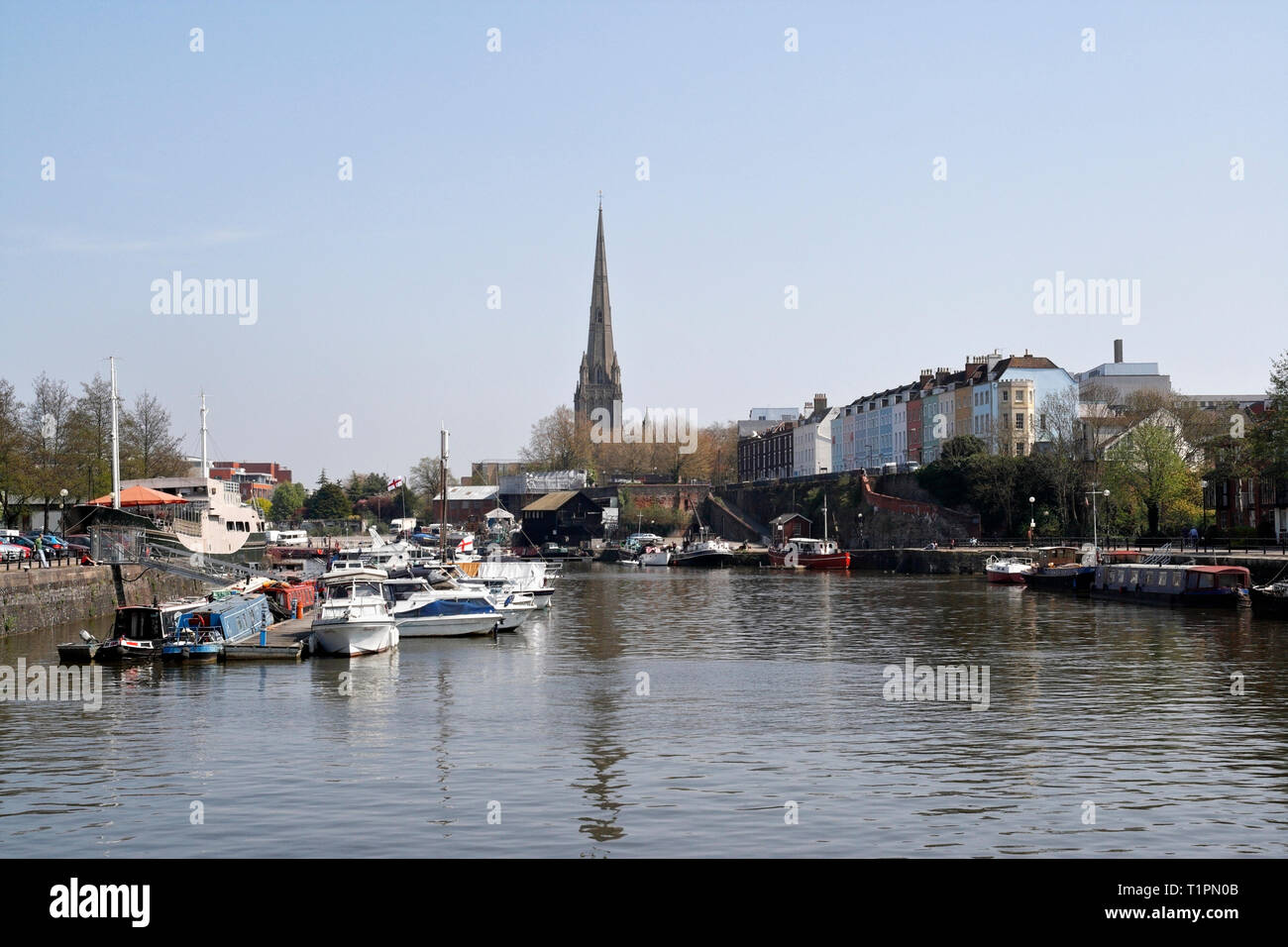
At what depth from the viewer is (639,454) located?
194m

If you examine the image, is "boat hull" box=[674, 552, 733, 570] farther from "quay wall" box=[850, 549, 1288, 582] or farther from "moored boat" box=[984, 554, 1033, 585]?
"moored boat" box=[984, 554, 1033, 585]

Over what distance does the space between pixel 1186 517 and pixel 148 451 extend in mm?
78009

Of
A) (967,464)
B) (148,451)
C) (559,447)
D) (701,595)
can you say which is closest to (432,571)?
(701,595)

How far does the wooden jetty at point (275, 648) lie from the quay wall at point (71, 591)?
410 inches

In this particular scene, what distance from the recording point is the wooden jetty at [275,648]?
38.2m

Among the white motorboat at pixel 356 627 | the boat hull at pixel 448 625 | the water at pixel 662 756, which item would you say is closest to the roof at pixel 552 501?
the boat hull at pixel 448 625

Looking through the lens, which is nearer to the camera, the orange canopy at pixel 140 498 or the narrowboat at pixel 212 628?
the narrowboat at pixel 212 628

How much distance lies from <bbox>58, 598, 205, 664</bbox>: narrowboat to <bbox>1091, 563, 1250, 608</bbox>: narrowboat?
4287cm

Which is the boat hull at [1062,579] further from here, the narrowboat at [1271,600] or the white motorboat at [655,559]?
the white motorboat at [655,559]

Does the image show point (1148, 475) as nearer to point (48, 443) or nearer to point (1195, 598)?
point (1195, 598)

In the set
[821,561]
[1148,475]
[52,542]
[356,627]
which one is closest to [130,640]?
[356,627]

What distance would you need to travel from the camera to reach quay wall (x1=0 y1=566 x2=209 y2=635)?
46656 millimetres
